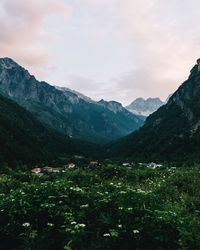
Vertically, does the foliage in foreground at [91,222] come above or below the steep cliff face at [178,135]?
below

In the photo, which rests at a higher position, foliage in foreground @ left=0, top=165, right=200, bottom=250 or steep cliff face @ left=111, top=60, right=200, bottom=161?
steep cliff face @ left=111, top=60, right=200, bottom=161

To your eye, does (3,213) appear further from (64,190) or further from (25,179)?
(25,179)

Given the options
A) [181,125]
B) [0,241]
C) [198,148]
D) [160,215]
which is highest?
[181,125]

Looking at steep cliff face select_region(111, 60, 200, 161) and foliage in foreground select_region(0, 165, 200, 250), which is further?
steep cliff face select_region(111, 60, 200, 161)

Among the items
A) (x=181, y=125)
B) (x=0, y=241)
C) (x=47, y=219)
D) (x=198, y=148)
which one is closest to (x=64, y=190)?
(x=47, y=219)

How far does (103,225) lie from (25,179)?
47.3 feet

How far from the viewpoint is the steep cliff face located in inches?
3660

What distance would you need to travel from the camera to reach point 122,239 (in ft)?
40.7

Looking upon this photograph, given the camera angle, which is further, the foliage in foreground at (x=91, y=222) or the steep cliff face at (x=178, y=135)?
the steep cliff face at (x=178, y=135)

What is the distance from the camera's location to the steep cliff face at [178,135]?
305ft

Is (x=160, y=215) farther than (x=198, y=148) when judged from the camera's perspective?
No

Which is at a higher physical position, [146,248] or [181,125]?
[181,125]

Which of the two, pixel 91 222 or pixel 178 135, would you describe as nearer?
pixel 91 222

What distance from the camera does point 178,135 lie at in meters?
115
